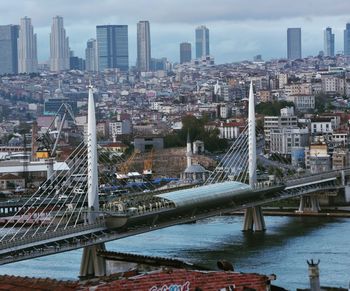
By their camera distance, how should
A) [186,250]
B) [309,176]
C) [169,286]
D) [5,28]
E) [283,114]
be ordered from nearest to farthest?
[169,286] → [186,250] → [309,176] → [283,114] → [5,28]

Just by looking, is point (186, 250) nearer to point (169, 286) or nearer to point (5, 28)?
point (169, 286)

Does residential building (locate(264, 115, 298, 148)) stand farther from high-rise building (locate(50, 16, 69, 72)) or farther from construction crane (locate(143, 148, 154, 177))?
high-rise building (locate(50, 16, 69, 72))

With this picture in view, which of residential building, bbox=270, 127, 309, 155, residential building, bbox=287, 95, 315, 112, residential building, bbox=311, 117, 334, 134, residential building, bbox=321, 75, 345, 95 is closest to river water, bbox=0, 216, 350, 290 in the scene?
residential building, bbox=270, 127, 309, 155

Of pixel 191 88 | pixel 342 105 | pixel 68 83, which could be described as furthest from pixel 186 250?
pixel 68 83

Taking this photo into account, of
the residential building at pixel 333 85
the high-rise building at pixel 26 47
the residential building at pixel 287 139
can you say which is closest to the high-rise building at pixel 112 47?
the high-rise building at pixel 26 47

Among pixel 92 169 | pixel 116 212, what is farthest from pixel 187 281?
pixel 92 169

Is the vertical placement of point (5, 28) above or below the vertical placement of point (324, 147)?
above

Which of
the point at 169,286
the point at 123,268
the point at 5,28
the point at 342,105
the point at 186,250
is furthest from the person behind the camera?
the point at 5,28
